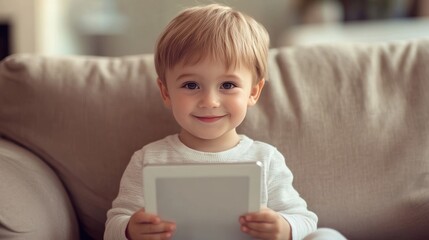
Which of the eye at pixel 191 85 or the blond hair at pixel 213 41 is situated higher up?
the blond hair at pixel 213 41

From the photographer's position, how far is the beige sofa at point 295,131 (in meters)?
1.33

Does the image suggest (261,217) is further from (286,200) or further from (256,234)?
(286,200)

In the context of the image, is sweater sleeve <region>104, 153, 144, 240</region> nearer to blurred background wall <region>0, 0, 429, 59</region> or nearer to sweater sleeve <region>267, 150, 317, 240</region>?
sweater sleeve <region>267, 150, 317, 240</region>

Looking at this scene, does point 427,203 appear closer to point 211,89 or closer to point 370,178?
point 370,178

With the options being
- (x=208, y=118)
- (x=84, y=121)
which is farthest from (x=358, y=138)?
(x=84, y=121)

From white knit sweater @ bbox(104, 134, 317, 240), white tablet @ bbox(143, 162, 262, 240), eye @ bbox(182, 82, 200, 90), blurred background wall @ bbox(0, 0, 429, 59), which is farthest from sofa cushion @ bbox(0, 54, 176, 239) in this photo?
blurred background wall @ bbox(0, 0, 429, 59)

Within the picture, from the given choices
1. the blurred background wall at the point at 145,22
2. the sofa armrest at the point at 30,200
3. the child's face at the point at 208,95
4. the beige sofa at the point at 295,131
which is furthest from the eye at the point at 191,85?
the blurred background wall at the point at 145,22

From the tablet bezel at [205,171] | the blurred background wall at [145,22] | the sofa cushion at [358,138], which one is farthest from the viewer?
the blurred background wall at [145,22]

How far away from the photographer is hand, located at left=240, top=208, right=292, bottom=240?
103 cm

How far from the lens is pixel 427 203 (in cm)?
131

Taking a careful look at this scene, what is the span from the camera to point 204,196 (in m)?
1.01

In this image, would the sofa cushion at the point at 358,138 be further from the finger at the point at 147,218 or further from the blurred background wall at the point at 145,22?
the blurred background wall at the point at 145,22

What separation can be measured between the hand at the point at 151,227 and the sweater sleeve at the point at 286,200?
229mm

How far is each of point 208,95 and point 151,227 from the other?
259mm
